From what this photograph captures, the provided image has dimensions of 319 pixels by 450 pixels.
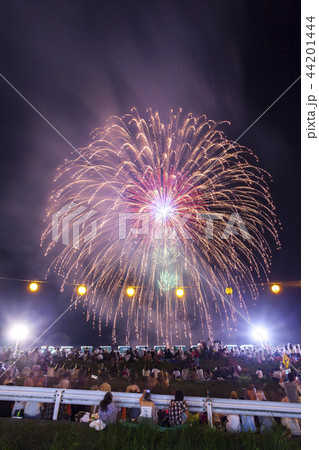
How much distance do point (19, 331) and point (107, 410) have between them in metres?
30.1

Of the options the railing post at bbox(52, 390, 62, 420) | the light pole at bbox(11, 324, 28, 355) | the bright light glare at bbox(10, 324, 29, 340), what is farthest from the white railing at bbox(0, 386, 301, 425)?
the bright light glare at bbox(10, 324, 29, 340)

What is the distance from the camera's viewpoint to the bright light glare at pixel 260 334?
32.5 m

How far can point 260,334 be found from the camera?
3291cm

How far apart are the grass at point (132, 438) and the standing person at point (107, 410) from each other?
0.33 metres

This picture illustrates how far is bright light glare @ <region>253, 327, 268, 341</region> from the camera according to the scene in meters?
32.5

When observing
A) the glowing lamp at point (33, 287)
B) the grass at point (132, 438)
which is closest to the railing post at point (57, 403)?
the grass at point (132, 438)

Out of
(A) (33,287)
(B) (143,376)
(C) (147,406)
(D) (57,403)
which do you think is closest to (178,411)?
(C) (147,406)

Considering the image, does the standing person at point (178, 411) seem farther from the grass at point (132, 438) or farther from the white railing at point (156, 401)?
the grass at point (132, 438)

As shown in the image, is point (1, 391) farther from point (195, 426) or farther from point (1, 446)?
point (195, 426)

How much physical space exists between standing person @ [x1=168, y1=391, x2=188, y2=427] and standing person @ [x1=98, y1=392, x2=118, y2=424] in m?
1.08

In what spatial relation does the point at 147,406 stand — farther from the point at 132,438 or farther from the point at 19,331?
the point at 19,331

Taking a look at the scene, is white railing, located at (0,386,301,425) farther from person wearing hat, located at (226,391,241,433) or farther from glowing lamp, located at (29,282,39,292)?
glowing lamp, located at (29,282,39,292)

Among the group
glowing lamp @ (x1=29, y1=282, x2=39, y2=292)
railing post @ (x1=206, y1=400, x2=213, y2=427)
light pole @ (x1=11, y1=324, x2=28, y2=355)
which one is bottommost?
railing post @ (x1=206, y1=400, x2=213, y2=427)

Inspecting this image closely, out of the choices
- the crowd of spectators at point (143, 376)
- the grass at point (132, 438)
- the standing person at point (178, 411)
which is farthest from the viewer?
the crowd of spectators at point (143, 376)
